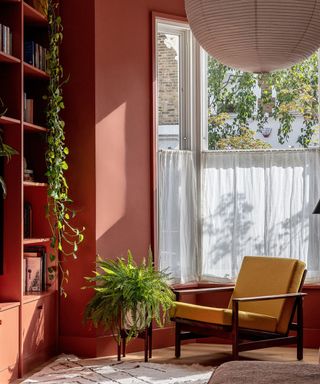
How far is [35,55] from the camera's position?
20.5 ft

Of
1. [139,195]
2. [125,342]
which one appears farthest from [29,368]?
[139,195]

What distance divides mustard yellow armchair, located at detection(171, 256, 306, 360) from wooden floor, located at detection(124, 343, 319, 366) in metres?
0.14

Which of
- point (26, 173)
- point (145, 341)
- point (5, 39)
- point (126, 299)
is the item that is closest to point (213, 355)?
point (145, 341)

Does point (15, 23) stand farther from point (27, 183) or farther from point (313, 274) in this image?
point (313, 274)

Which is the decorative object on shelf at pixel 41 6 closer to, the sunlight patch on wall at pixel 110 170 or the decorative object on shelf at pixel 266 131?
the sunlight patch on wall at pixel 110 170

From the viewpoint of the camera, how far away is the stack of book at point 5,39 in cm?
564

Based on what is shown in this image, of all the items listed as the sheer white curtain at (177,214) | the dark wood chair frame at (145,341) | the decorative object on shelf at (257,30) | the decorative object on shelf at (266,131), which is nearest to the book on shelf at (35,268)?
the dark wood chair frame at (145,341)

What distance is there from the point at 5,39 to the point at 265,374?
334 cm

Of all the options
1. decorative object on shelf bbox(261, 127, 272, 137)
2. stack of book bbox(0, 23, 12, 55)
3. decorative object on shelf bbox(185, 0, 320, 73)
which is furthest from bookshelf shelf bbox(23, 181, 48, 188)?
decorative object on shelf bbox(185, 0, 320, 73)

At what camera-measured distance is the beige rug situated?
5621 mm

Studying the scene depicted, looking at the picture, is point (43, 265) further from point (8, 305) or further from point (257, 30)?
point (257, 30)

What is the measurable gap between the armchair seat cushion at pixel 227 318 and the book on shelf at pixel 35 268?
1.17 meters

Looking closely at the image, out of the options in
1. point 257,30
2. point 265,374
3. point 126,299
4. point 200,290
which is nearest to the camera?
point 265,374

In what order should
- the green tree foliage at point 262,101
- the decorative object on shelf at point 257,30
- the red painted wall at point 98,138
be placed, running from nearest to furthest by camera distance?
the decorative object on shelf at point 257,30 → the red painted wall at point 98,138 → the green tree foliage at point 262,101
